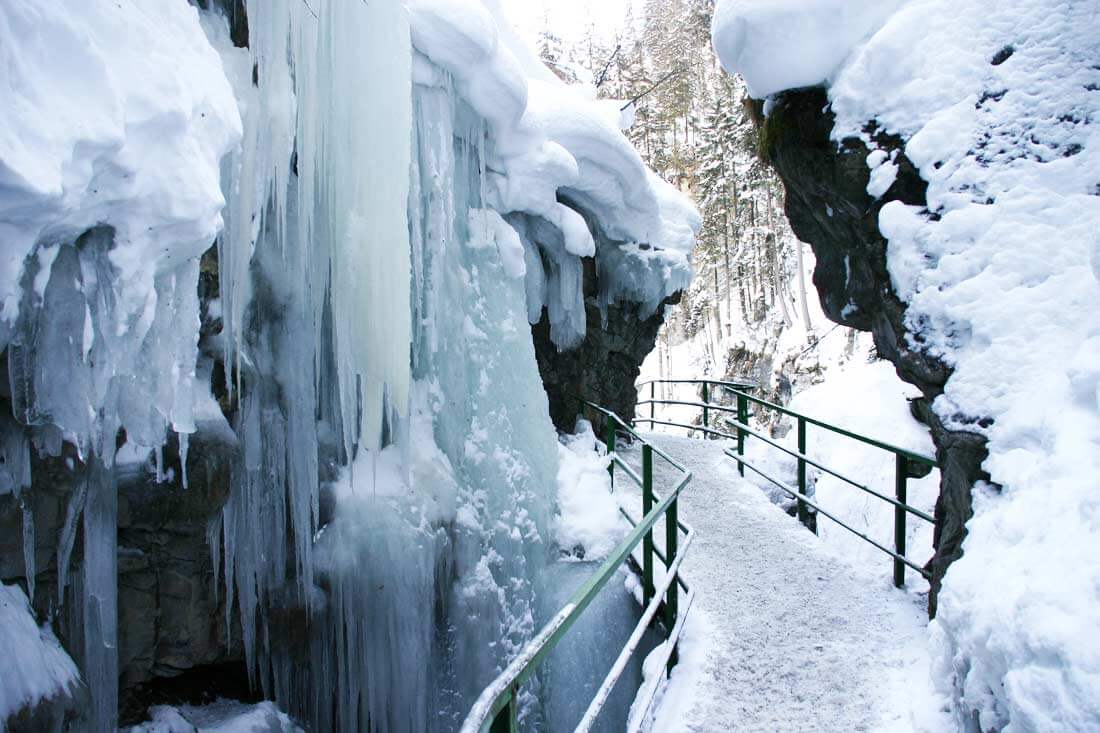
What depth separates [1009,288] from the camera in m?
3.27

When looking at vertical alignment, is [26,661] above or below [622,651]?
below

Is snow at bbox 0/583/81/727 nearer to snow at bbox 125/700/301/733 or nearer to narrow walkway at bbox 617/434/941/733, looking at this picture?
snow at bbox 125/700/301/733

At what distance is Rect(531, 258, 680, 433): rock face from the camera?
9.70 m

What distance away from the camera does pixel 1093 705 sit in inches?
72.1

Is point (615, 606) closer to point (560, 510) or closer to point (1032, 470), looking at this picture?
point (560, 510)

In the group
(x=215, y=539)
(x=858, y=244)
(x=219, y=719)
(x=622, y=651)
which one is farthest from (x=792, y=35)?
(x=219, y=719)

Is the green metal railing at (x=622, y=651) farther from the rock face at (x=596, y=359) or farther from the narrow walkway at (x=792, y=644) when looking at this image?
the rock face at (x=596, y=359)

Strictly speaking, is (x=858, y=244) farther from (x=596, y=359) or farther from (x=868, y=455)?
(x=596, y=359)

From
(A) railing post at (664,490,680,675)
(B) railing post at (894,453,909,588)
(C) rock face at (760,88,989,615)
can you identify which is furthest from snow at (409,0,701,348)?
(B) railing post at (894,453,909,588)

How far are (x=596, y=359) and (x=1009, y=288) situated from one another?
734 cm

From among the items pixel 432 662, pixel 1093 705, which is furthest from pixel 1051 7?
pixel 432 662

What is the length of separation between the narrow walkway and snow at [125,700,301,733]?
3.12m

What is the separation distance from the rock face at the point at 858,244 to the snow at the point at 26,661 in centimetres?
450

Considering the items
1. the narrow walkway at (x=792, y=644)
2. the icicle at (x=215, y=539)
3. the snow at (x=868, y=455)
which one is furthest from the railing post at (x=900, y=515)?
the icicle at (x=215, y=539)
